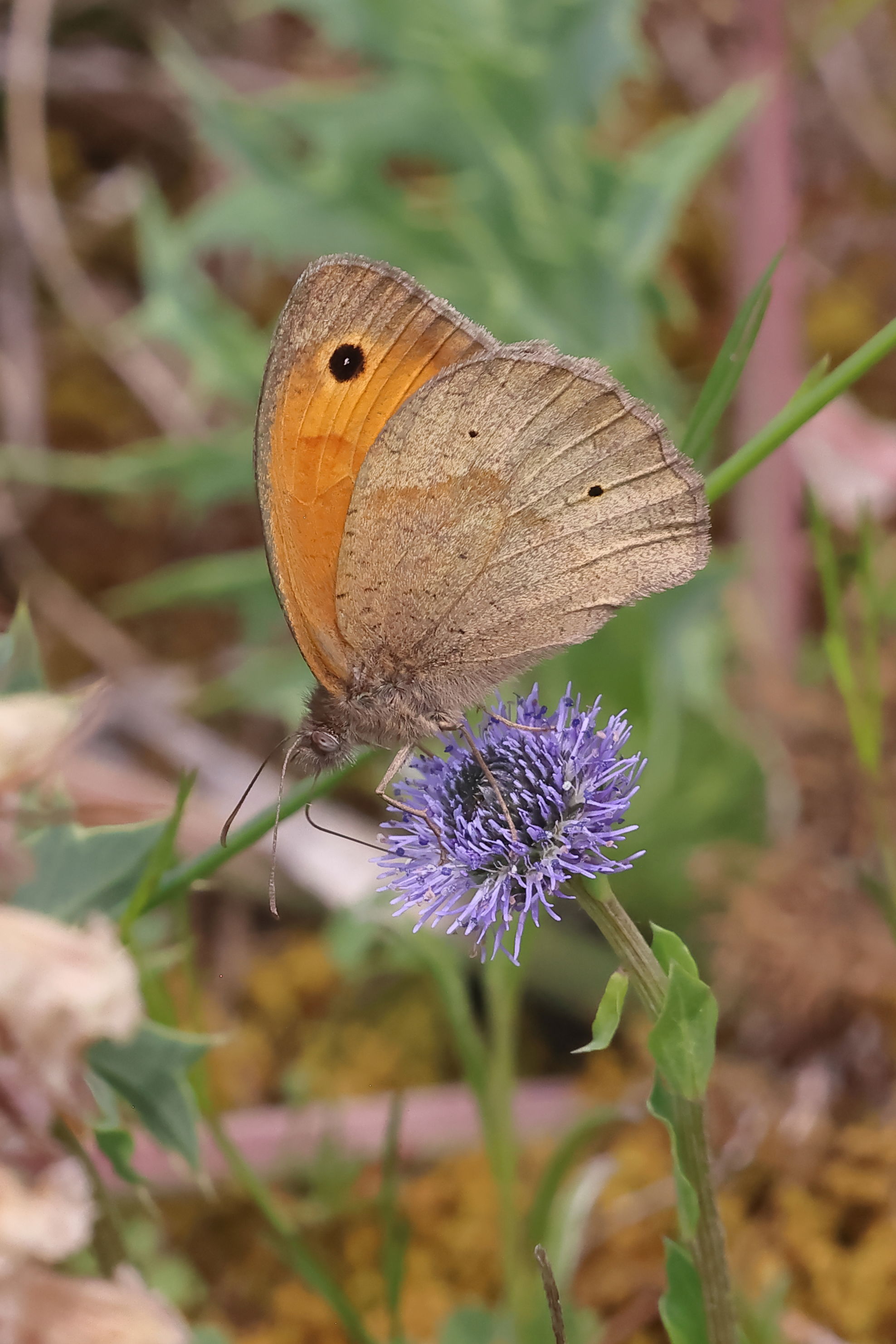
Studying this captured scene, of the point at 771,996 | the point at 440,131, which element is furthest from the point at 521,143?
the point at 771,996

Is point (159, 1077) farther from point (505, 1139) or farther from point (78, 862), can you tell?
point (505, 1139)

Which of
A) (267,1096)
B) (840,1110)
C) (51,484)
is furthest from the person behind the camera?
(51,484)

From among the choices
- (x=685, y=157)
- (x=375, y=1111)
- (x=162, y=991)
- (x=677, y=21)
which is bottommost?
(x=375, y=1111)

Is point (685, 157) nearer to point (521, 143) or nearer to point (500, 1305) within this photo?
point (521, 143)

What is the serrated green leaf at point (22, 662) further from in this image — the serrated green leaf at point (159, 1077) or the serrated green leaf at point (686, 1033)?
the serrated green leaf at point (686, 1033)

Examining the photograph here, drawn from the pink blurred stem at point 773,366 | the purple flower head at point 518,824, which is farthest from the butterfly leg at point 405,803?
the pink blurred stem at point 773,366

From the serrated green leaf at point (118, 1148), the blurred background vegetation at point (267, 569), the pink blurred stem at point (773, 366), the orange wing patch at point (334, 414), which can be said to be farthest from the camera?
the pink blurred stem at point (773, 366)

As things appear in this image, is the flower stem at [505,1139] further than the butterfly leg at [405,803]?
Yes
